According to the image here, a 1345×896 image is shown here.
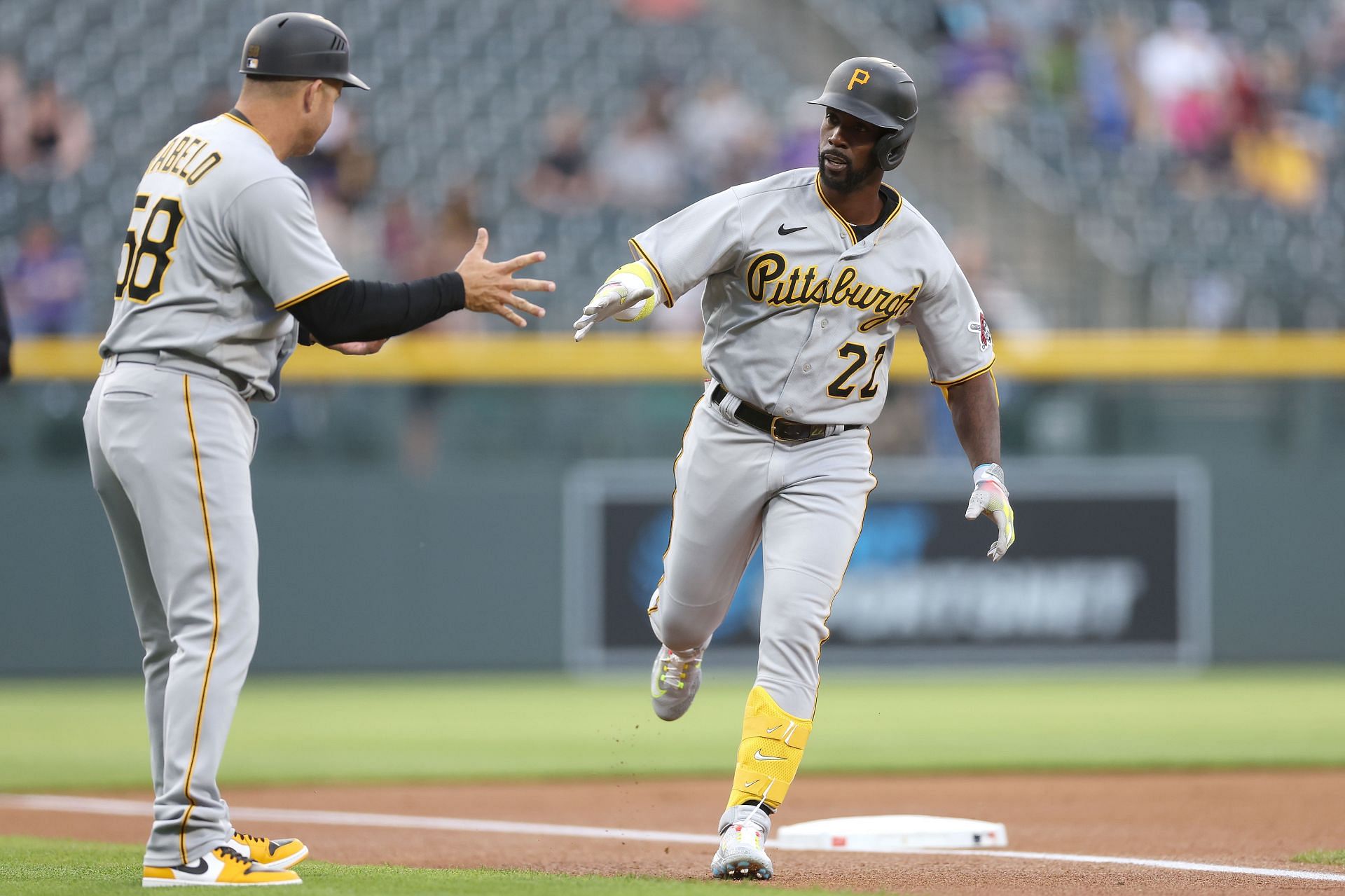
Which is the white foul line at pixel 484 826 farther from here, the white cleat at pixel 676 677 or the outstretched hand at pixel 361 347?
the outstretched hand at pixel 361 347

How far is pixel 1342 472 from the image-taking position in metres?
12.2

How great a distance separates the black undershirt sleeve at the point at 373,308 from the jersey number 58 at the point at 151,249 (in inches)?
12.9

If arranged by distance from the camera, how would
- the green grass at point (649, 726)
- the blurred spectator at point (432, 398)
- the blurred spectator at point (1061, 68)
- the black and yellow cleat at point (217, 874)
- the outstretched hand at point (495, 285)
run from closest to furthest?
1. the black and yellow cleat at point (217, 874)
2. the outstretched hand at point (495, 285)
3. the green grass at point (649, 726)
4. the blurred spectator at point (432, 398)
5. the blurred spectator at point (1061, 68)

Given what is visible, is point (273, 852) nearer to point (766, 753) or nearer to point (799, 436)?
point (766, 753)

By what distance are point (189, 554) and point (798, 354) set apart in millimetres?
1798

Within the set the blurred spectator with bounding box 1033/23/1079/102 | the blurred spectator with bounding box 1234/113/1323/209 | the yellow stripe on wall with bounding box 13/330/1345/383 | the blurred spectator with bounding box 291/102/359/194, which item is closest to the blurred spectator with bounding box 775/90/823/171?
the yellow stripe on wall with bounding box 13/330/1345/383

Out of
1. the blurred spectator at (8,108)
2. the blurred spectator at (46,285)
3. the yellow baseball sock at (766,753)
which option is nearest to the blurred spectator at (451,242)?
the blurred spectator at (46,285)

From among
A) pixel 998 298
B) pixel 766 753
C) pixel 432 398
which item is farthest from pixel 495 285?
pixel 998 298

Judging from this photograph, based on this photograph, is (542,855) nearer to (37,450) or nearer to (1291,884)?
(1291,884)

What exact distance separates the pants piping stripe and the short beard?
6.21 ft

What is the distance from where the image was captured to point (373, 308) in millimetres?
4098

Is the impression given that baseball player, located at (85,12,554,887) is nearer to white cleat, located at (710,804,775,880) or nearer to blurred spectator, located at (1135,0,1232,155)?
white cleat, located at (710,804,775,880)

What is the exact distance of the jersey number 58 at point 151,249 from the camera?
4.03 m

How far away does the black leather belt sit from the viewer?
16.3ft
